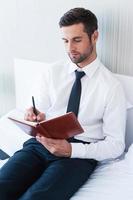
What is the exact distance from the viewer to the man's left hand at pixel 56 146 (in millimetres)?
1305

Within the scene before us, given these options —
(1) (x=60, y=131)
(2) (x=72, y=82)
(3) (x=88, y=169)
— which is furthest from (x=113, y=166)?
(2) (x=72, y=82)

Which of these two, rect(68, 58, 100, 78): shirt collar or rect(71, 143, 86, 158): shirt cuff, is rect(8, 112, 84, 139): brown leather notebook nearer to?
rect(71, 143, 86, 158): shirt cuff

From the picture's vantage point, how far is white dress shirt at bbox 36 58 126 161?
1402 millimetres

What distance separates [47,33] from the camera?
1.84 m

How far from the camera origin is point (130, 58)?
5.13 ft

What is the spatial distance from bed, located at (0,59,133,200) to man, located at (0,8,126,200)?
0.05 meters

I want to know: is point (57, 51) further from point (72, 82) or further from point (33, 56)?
point (72, 82)

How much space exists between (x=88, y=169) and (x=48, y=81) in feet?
1.59

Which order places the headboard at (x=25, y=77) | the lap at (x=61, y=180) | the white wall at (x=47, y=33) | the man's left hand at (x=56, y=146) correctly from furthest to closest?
the headboard at (x=25, y=77) < the white wall at (x=47, y=33) < the man's left hand at (x=56, y=146) < the lap at (x=61, y=180)

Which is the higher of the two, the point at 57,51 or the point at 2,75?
the point at 57,51

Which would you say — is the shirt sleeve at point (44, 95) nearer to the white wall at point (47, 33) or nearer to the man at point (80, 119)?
the man at point (80, 119)

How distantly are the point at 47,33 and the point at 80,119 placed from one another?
23.8 inches

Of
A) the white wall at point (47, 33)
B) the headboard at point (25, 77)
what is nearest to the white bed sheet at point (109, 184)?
the white wall at point (47, 33)

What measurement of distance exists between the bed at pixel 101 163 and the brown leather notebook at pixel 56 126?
0.24 m
